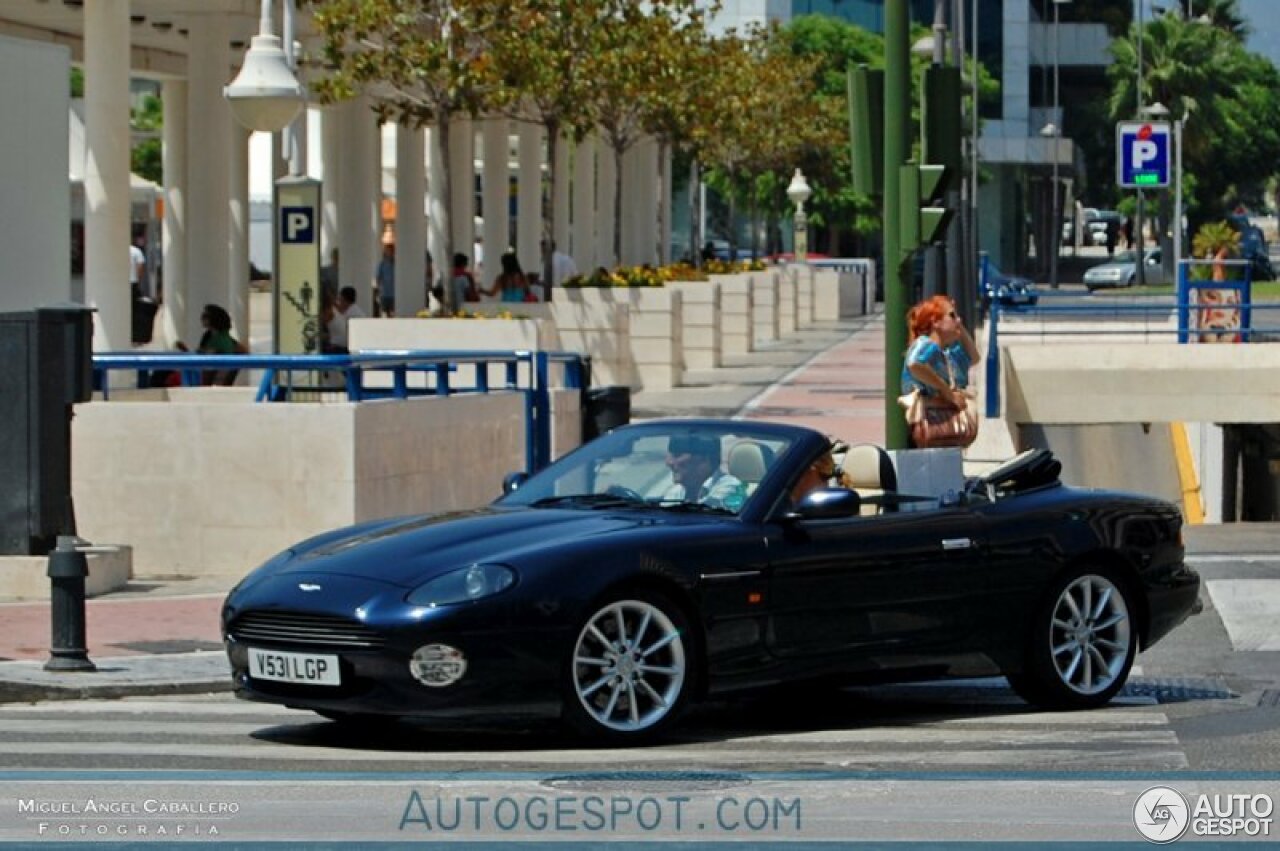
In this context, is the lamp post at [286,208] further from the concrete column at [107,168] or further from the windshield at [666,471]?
the windshield at [666,471]

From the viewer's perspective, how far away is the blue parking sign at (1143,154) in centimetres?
3734

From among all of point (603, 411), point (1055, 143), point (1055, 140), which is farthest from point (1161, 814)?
point (1055, 140)

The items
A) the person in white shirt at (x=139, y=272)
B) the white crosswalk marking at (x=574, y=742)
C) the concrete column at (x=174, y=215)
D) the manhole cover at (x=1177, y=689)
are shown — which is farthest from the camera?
the person in white shirt at (x=139, y=272)

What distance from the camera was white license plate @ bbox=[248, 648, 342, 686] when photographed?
980cm

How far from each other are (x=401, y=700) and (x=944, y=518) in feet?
8.78

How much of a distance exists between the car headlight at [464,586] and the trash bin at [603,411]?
11.0 m

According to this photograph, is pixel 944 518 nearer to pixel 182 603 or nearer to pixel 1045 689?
pixel 1045 689

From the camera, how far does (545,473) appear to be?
11.5 meters

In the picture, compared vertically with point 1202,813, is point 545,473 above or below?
above

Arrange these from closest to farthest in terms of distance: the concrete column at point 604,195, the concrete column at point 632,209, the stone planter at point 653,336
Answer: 1. the stone planter at point 653,336
2. the concrete column at point 604,195
3. the concrete column at point 632,209

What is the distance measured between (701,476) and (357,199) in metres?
32.8

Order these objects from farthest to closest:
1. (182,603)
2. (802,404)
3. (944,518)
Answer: (802,404) → (182,603) → (944,518)

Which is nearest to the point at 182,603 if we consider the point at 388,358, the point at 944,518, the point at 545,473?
the point at 388,358

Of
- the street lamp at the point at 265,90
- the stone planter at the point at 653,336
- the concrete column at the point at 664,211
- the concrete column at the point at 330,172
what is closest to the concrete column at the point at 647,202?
the concrete column at the point at 664,211
